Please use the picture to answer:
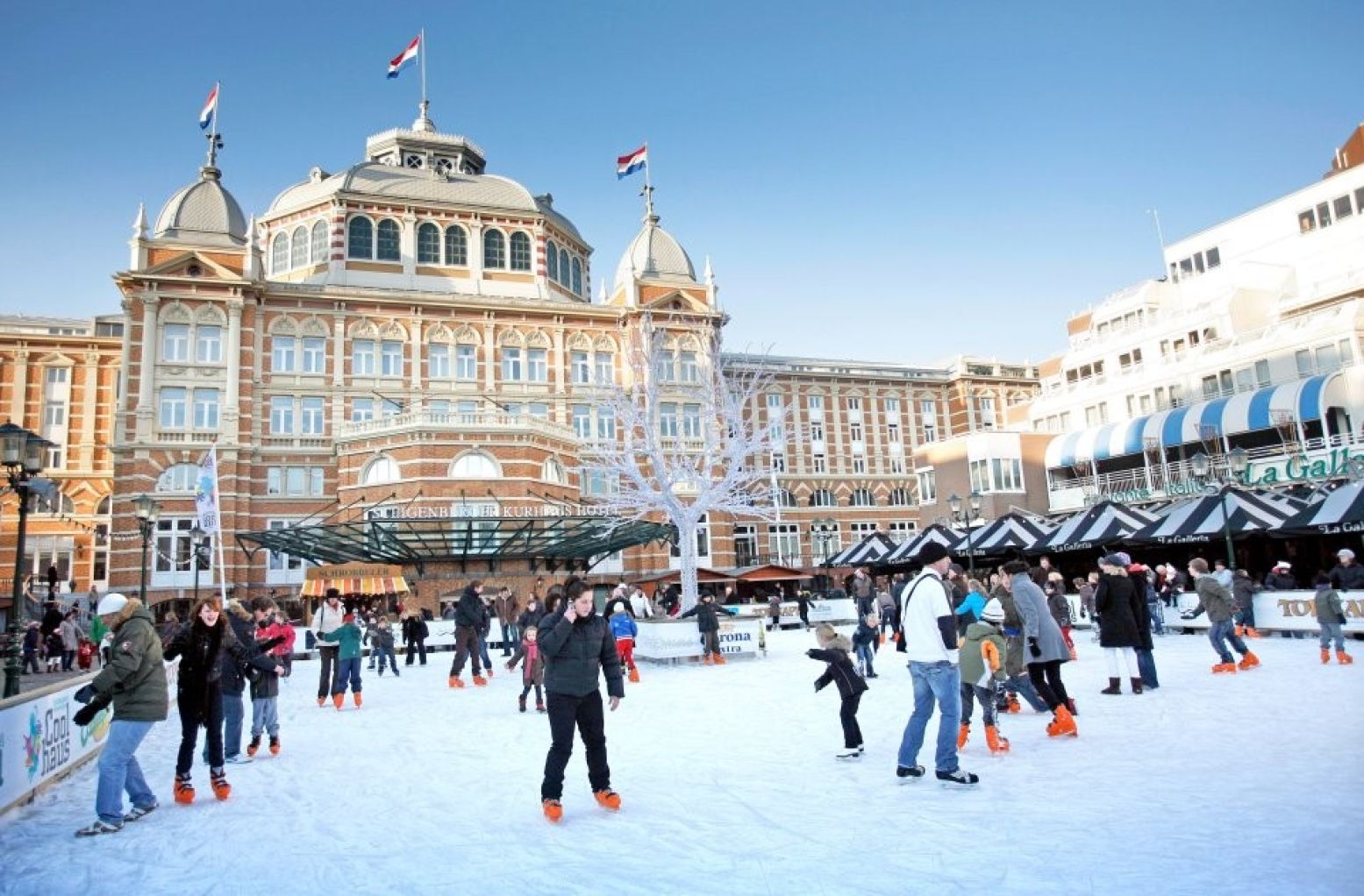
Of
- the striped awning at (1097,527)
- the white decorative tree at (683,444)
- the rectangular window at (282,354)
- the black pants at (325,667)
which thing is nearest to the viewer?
the black pants at (325,667)

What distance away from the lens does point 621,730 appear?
996cm

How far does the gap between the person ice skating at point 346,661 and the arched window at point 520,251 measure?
115 ft

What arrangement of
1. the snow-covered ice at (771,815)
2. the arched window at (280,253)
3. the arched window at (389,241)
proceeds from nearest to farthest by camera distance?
1. the snow-covered ice at (771,815)
2. the arched window at (389,241)
3. the arched window at (280,253)

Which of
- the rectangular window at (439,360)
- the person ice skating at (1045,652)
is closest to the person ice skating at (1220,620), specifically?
the person ice skating at (1045,652)

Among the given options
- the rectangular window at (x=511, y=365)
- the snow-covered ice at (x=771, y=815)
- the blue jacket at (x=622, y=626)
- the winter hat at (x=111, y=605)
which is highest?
the rectangular window at (x=511, y=365)

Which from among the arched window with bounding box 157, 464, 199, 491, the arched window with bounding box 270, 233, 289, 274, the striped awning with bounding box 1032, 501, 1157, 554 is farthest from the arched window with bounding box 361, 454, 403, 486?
the striped awning with bounding box 1032, 501, 1157, 554

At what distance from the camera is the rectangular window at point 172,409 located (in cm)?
3803

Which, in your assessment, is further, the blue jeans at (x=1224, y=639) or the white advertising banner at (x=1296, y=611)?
the white advertising banner at (x=1296, y=611)

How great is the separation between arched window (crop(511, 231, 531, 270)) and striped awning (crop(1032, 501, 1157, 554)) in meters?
28.6

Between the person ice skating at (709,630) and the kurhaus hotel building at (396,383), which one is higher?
the kurhaus hotel building at (396,383)

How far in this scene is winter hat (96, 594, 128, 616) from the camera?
6.46 metres

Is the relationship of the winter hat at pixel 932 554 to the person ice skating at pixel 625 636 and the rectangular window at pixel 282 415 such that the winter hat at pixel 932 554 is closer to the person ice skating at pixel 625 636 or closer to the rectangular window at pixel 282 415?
the person ice skating at pixel 625 636

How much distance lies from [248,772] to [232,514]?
32462 mm

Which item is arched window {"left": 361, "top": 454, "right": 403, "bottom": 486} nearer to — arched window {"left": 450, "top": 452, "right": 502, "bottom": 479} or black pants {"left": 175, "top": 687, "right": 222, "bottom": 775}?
arched window {"left": 450, "top": 452, "right": 502, "bottom": 479}
